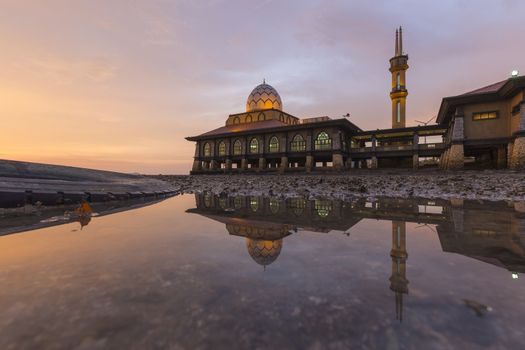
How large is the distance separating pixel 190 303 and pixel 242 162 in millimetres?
36980

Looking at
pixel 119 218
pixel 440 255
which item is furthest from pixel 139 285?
pixel 119 218

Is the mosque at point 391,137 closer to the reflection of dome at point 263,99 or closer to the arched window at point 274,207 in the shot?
the reflection of dome at point 263,99

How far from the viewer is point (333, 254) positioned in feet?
9.76

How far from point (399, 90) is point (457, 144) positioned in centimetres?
2122

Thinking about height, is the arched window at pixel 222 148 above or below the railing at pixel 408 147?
above

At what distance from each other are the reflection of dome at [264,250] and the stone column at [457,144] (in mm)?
26564

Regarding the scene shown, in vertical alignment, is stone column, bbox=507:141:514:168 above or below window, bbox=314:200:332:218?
above

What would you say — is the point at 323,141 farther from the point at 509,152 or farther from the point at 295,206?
the point at 295,206

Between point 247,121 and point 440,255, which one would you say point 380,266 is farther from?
point 247,121

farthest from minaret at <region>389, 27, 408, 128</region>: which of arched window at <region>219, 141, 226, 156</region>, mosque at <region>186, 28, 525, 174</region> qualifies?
arched window at <region>219, 141, 226, 156</region>

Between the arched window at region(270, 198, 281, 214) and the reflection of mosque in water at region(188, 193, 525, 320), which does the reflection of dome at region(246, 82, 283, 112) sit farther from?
the reflection of mosque in water at region(188, 193, 525, 320)

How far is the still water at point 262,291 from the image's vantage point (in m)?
1.39

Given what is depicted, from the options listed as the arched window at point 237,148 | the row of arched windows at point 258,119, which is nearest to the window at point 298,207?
the arched window at point 237,148

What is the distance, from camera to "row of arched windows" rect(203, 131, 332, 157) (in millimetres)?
32456
